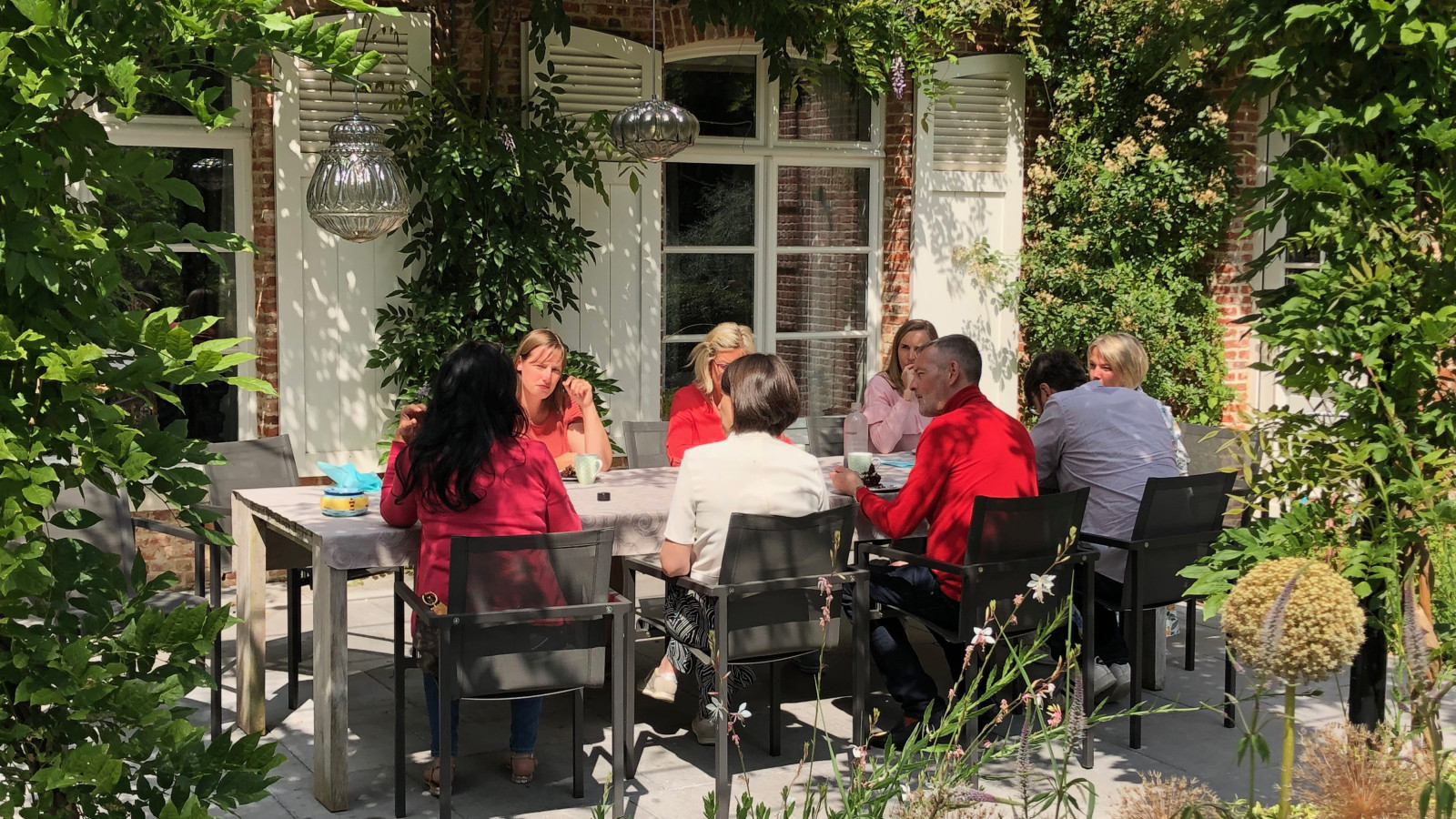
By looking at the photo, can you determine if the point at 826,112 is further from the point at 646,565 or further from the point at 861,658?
the point at 861,658

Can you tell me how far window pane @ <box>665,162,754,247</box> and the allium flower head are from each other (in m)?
6.24

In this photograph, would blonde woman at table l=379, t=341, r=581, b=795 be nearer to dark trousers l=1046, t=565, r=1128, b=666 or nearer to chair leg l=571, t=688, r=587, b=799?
chair leg l=571, t=688, r=587, b=799

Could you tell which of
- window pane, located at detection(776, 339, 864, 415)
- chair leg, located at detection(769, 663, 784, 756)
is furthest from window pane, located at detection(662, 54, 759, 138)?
chair leg, located at detection(769, 663, 784, 756)

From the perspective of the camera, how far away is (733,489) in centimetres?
430

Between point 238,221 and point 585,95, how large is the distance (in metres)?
1.83

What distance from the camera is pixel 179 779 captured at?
2.36m

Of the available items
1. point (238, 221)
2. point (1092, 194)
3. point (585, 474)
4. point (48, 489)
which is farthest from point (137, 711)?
point (1092, 194)

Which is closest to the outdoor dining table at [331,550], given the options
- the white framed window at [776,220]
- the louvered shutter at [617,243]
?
the louvered shutter at [617,243]

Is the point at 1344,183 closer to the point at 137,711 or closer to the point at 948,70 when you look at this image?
the point at 137,711

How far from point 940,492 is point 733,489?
2.24ft

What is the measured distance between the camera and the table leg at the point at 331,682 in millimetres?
4082

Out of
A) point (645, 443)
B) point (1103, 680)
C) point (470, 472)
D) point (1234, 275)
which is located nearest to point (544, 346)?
point (645, 443)

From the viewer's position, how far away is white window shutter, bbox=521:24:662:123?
719 centimetres

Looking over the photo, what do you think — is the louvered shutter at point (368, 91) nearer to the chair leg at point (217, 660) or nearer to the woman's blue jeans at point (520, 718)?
the chair leg at point (217, 660)
